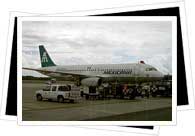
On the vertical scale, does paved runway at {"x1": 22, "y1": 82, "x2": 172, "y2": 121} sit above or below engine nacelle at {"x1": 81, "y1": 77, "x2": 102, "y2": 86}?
below

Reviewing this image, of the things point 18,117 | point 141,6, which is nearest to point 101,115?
point 18,117

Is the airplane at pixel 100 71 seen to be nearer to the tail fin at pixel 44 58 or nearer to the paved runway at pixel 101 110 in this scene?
the tail fin at pixel 44 58

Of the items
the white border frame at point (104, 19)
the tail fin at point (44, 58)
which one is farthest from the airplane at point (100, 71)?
the white border frame at point (104, 19)

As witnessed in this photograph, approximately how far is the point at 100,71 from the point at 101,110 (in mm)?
343

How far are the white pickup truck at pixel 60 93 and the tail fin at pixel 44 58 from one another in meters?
0.19

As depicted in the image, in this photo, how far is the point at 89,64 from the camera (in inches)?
143

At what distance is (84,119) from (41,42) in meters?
0.75

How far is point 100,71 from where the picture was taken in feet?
11.9

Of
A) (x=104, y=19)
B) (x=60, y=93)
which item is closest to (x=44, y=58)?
(x=60, y=93)

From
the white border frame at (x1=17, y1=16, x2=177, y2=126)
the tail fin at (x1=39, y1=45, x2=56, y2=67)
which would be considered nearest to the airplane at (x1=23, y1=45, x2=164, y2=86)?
the tail fin at (x1=39, y1=45, x2=56, y2=67)

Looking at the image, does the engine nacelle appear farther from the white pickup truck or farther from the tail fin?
the tail fin

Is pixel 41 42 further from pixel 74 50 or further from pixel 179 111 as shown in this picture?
pixel 179 111

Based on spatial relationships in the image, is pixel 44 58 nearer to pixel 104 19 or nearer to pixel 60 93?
pixel 60 93

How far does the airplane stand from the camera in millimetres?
3607
